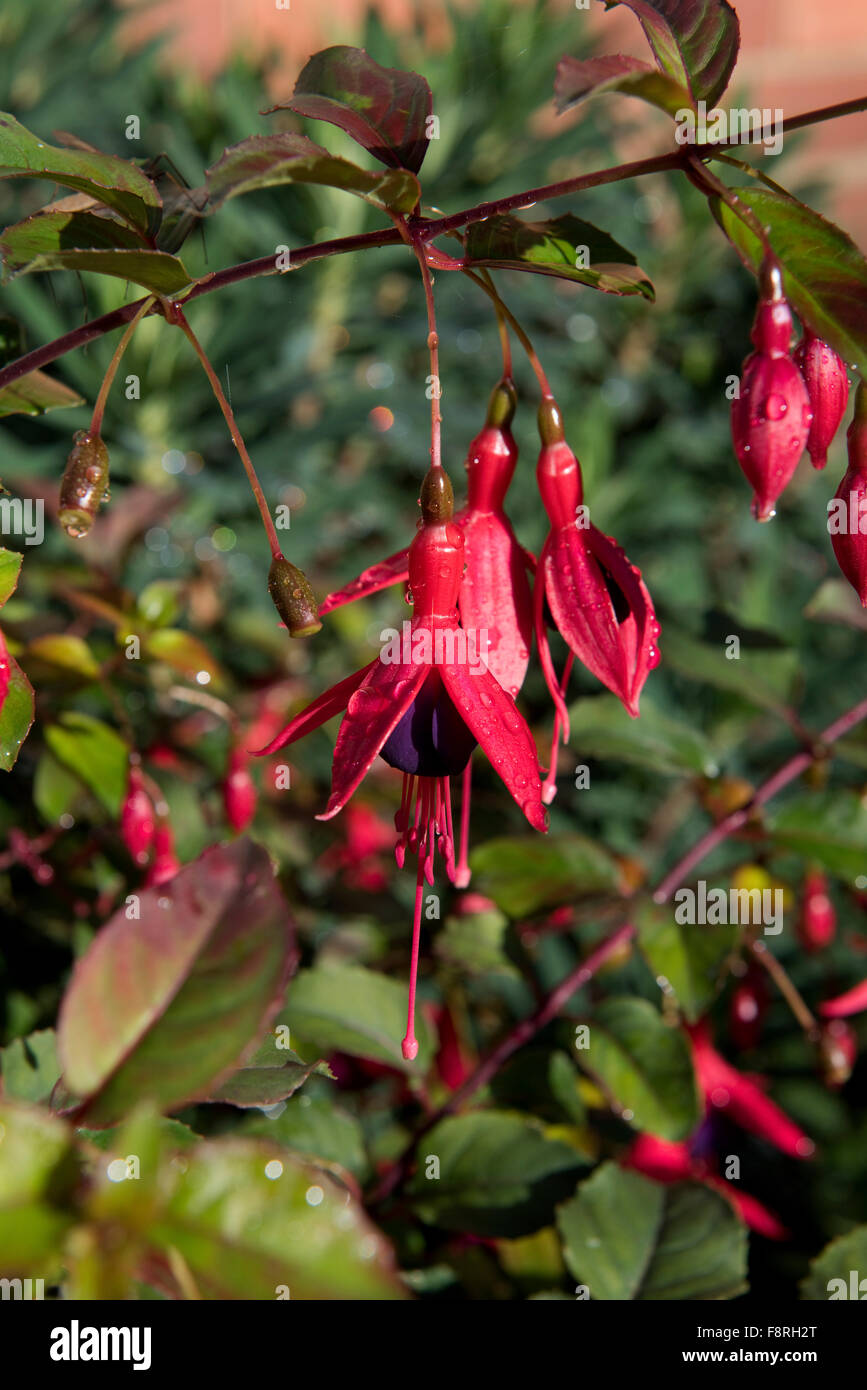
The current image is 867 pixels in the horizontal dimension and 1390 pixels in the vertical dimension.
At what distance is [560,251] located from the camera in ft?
1.23

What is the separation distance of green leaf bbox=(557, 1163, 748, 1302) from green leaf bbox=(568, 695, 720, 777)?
227 millimetres

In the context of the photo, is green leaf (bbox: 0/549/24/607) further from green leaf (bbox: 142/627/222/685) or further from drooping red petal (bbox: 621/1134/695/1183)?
drooping red petal (bbox: 621/1134/695/1183)

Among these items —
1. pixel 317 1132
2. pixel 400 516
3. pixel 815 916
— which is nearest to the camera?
pixel 317 1132

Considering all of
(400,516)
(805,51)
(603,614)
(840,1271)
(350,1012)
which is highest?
(805,51)

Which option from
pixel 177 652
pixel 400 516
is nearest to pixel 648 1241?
pixel 177 652

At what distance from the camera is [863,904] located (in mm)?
742

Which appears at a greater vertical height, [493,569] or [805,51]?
[805,51]

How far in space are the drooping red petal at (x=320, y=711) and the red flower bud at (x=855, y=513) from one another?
6.4 inches

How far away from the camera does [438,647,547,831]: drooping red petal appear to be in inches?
14.2

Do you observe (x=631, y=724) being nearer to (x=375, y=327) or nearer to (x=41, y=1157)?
(x=41, y=1157)

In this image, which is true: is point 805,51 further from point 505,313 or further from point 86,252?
point 86,252

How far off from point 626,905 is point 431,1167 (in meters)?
0.17

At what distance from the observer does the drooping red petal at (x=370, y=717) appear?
355 mm

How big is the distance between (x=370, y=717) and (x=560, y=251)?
0.17 m
